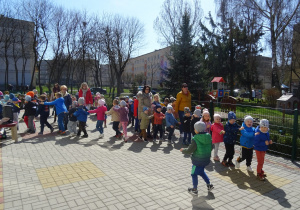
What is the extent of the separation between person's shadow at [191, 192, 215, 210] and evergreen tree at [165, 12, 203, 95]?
1190 centimetres

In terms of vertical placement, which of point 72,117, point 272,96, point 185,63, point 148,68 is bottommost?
point 72,117

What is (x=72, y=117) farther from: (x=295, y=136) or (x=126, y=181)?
(x=295, y=136)

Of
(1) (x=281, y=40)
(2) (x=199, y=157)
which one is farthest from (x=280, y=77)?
(2) (x=199, y=157)

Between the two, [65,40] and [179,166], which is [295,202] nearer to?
[179,166]

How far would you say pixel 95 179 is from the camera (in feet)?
15.4

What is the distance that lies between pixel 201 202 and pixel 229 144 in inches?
85.3

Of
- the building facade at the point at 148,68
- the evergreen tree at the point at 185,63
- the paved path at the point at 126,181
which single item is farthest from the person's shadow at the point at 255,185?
the building facade at the point at 148,68

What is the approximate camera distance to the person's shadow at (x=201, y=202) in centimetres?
365

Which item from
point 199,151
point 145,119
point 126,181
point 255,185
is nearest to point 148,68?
point 145,119

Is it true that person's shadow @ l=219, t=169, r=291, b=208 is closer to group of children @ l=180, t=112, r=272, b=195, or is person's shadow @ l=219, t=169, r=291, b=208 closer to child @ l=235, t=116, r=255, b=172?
group of children @ l=180, t=112, r=272, b=195

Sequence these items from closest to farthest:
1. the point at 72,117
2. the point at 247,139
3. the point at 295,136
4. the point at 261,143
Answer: the point at 261,143 < the point at 247,139 < the point at 295,136 < the point at 72,117

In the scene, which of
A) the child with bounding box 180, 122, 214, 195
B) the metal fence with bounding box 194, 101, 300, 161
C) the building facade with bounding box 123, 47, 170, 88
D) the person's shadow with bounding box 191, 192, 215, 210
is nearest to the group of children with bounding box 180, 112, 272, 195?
the child with bounding box 180, 122, 214, 195

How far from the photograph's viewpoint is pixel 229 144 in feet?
18.2

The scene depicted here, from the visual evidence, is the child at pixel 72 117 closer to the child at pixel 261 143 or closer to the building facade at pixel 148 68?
the child at pixel 261 143
